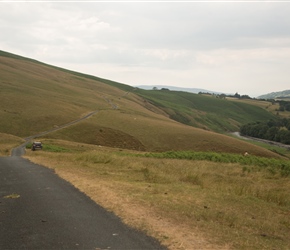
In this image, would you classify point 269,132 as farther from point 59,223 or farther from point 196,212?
point 59,223

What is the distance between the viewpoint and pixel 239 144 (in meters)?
76.0

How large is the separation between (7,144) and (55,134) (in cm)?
1453

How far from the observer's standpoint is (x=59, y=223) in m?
10.3

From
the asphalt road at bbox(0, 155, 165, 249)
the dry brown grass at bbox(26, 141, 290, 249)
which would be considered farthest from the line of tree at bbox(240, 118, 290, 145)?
the asphalt road at bbox(0, 155, 165, 249)

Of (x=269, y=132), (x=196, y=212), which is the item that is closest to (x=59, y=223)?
(x=196, y=212)

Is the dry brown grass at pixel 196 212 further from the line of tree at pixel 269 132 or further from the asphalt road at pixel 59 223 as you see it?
the line of tree at pixel 269 132

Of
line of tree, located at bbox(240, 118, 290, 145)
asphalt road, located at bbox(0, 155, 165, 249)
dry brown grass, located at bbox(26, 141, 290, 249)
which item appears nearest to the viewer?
asphalt road, located at bbox(0, 155, 165, 249)

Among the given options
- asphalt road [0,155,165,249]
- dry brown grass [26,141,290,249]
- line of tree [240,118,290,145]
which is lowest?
asphalt road [0,155,165,249]

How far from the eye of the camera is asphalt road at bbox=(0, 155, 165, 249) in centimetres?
869

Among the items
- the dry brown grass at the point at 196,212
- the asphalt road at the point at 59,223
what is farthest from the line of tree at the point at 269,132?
the asphalt road at the point at 59,223

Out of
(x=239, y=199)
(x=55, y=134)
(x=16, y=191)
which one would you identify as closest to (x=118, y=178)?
(x=16, y=191)

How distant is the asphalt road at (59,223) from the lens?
342 inches

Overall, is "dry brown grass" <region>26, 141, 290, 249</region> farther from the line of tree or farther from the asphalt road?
the line of tree

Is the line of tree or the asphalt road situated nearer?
the asphalt road
